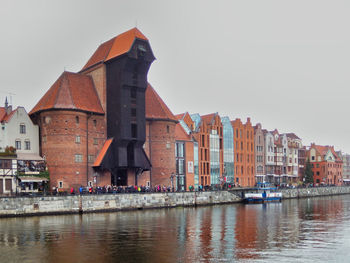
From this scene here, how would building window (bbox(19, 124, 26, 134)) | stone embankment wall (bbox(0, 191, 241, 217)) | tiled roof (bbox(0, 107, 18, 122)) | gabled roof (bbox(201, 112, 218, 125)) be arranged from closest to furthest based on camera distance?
stone embankment wall (bbox(0, 191, 241, 217))
tiled roof (bbox(0, 107, 18, 122))
building window (bbox(19, 124, 26, 134))
gabled roof (bbox(201, 112, 218, 125))

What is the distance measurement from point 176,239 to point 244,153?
78.9 metres

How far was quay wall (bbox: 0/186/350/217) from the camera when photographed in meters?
60.4

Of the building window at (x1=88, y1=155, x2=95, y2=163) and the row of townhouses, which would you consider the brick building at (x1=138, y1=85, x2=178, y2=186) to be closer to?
the row of townhouses

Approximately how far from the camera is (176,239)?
40.2m

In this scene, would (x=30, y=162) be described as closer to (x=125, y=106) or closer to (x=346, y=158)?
(x=125, y=106)

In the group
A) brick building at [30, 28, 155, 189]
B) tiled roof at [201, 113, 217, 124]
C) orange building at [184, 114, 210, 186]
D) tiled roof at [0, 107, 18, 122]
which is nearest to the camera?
tiled roof at [0, 107, 18, 122]

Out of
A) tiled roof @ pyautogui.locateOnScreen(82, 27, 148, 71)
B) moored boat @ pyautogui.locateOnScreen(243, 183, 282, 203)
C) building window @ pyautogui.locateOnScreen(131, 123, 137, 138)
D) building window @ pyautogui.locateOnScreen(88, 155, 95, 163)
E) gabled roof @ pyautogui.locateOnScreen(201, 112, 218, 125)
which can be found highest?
tiled roof @ pyautogui.locateOnScreen(82, 27, 148, 71)

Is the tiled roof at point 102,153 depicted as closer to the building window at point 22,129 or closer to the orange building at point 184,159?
the building window at point 22,129

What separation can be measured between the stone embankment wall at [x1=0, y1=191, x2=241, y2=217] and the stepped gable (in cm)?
1555

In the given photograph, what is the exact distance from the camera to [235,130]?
114250 millimetres

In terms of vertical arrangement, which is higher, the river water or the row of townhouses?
the row of townhouses

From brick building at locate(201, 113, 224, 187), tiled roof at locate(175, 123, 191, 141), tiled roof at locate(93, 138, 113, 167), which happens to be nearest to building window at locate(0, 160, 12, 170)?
tiled roof at locate(93, 138, 113, 167)

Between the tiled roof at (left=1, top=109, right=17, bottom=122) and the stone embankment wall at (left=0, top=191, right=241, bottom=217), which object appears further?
the tiled roof at (left=1, top=109, right=17, bottom=122)

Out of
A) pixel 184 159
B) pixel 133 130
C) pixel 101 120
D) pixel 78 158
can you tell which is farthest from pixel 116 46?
pixel 184 159
